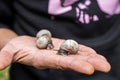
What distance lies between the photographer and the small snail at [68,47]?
1.47 meters

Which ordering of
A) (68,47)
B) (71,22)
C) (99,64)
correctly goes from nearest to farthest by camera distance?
1. (99,64)
2. (68,47)
3. (71,22)

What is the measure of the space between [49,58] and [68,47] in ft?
0.54

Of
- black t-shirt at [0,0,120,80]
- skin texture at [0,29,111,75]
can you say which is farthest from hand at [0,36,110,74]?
black t-shirt at [0,0,120,80]

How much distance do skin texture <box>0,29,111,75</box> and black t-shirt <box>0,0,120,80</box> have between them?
10 centimetres

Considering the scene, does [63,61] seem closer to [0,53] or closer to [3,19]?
[0,53]

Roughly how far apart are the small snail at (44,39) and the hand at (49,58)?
18 millimetres

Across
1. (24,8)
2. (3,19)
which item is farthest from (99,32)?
(3,19)

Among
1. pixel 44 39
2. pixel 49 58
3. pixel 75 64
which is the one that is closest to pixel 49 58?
pixel 49 58

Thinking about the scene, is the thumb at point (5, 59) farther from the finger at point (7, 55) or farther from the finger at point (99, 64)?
the finger at point (99, 64)

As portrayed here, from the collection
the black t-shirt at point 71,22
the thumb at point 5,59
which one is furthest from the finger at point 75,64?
the black t-shirt at point 71,22

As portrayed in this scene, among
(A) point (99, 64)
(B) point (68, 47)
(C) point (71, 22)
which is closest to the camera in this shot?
(A) point (99, 64)

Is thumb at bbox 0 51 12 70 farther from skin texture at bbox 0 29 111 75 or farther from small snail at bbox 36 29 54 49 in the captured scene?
small snail at bbox 36 29 54 49

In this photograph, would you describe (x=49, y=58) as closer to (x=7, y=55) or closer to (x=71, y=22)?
(x=7, y=55)

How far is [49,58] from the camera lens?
4.54 feet
